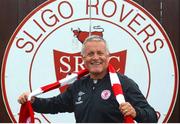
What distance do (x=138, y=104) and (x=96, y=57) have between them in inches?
14.0

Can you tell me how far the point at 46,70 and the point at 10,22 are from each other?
1.43 feet

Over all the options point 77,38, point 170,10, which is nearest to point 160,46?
point 170,10

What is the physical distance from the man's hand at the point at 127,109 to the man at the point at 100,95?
0.02 meters

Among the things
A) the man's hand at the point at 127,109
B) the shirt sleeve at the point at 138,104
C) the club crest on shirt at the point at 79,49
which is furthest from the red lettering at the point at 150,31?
the man's hand at the point at 127,109

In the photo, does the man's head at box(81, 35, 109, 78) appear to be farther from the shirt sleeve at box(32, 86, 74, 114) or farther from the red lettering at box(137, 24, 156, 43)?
the red lettering at box(137, 24, 156, 43)

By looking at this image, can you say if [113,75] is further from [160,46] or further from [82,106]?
[160,46]

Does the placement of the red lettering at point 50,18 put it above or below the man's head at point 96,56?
above

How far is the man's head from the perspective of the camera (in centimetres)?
265

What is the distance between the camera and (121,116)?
2588 mm

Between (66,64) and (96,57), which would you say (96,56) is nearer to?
(96,57)

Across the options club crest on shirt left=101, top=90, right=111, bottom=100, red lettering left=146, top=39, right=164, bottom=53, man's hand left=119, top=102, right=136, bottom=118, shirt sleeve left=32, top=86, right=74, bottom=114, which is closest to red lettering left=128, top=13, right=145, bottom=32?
red lettering left=146, top=39, right=164, bottom=53

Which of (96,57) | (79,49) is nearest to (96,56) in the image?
(96,57)

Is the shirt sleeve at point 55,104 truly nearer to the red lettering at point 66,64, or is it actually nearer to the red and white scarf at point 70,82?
the red and white scarf at point 70,82

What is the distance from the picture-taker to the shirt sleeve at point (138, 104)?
2484mm
